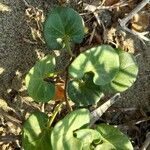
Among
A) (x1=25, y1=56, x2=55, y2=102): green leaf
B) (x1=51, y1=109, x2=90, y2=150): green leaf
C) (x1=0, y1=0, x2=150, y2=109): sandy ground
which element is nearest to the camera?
(x1=51, y1=109, x2=90, y2=150): green leaf

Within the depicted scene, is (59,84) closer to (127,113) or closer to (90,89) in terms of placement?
(90,89)

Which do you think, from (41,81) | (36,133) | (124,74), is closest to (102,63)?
(124,74)

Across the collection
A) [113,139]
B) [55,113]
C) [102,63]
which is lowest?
[113,139]

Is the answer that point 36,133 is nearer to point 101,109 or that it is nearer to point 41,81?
point 41,81

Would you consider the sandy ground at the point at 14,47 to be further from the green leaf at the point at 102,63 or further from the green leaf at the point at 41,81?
the green leaf at the point at 102,63

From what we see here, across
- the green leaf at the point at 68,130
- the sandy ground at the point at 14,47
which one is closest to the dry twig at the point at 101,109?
the green leaf at the point at 68,130

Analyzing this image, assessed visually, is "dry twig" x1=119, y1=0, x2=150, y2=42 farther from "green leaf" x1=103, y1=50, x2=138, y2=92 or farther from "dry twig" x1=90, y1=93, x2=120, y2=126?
"dry twig" x1=90, y1=93, x2=120, y2=126

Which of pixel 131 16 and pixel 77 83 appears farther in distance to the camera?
pixel 131 16

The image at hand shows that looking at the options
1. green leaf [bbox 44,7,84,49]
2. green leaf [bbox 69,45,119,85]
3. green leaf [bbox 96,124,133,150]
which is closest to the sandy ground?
green leaf [bbox 44,7,84,49]
